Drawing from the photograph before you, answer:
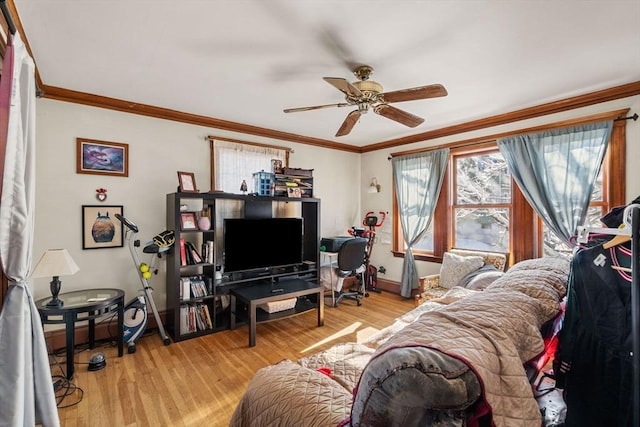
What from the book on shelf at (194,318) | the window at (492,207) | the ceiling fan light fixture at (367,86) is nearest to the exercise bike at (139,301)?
the book on shelf at (194,318)

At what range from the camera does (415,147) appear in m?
4.70

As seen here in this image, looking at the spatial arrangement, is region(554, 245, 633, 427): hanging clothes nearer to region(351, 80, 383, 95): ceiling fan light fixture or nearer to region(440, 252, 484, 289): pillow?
region(351, 80, 383, 95): ceiling fan light fixture

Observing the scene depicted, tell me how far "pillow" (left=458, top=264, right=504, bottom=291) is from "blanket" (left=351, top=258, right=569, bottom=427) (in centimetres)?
239

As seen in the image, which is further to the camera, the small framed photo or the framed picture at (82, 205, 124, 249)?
the small framed photo

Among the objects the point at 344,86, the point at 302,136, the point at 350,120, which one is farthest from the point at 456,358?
the point at 302,136

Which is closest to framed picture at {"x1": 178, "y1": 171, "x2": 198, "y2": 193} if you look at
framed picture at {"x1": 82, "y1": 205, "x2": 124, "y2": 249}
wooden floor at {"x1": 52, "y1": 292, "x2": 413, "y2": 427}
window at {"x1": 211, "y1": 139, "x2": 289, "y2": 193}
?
window at {"x1": 211, "y1": 139, "x2": 289, "y2": 193}

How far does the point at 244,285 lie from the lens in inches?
145

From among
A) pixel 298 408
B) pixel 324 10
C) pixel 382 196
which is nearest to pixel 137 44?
pixel 324 10

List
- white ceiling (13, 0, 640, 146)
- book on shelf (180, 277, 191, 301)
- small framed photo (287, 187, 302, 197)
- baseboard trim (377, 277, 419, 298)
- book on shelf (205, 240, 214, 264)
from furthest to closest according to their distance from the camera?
baseboard trim (377, 277, 419, 298) < small framed photo (287, 187, 302, 197) < book on shelf (205, 240, 214, 264) < book on shelf (180, 277, 191, 301) < white ceiling (13, 0, 640, 146)

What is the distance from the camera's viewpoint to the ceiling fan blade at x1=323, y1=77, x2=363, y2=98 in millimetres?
2037

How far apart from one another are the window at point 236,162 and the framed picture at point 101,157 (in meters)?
0.96

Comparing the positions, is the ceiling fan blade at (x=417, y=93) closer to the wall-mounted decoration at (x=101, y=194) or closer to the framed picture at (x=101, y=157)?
the framed picture at (x=101, y=157)

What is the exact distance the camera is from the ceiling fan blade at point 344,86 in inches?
80.2

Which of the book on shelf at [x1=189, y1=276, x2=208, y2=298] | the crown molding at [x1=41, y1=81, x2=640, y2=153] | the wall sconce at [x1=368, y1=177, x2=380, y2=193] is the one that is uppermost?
the crown molding at [x1=41, y1=81, x2=640, y2=153]
